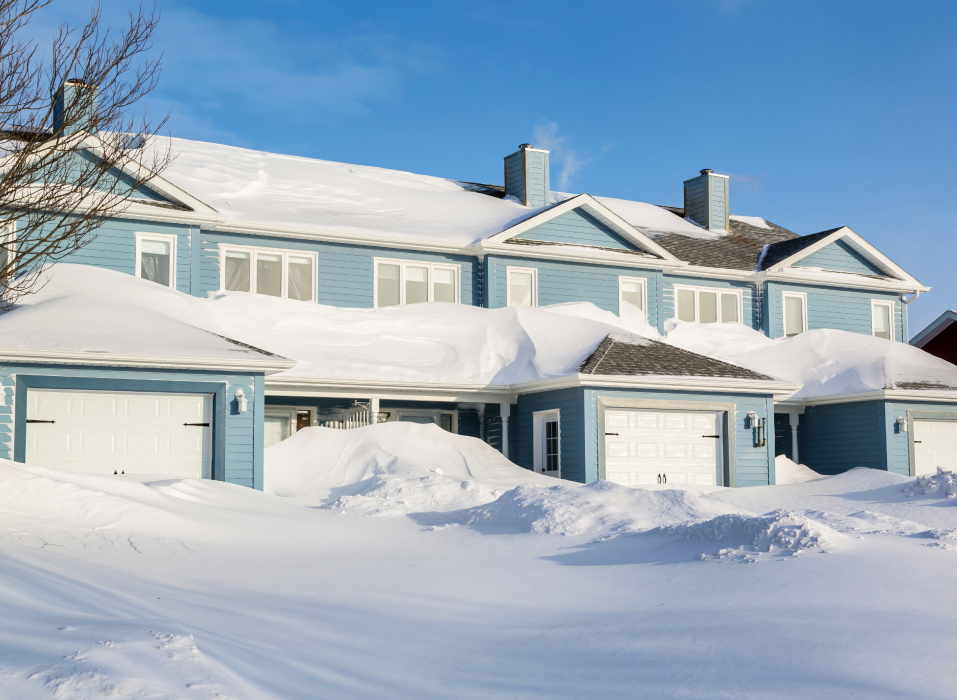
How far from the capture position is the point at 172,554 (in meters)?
9.98

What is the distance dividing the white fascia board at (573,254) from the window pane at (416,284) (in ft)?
3.63

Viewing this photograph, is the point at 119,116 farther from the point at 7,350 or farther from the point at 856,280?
→ the point at 856,280

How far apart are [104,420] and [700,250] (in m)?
16.9

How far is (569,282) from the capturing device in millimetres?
23406

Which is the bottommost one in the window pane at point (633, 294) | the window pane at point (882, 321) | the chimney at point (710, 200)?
the window pane at point (882, 321)

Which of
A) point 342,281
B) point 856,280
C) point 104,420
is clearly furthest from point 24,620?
point 856,280

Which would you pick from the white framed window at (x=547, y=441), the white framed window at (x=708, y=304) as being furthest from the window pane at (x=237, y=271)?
the white framed window at (x=708, y=304)

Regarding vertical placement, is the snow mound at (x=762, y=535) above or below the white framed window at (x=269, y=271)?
below

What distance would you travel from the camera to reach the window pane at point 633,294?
2409cm

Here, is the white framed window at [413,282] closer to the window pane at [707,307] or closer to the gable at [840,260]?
the window pane at [707,307]

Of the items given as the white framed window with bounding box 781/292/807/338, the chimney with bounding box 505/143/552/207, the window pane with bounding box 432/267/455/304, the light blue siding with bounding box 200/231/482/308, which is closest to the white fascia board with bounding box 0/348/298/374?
the light blue siding with bounding box 200/231/482/308

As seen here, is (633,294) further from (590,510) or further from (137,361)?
(137,361)

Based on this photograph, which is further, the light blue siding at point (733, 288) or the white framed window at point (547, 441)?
the light blue siding at point (733, 288)

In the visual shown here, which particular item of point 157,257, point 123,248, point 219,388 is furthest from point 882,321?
point 123,248
